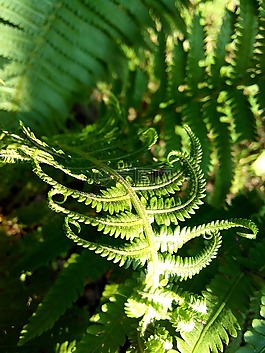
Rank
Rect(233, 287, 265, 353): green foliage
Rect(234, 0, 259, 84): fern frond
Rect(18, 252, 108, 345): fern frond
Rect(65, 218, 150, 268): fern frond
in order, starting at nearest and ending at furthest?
Rect(65, 218, 150, 268): fern frond, Rect(233, 287, 265, 353): green foliage, Rect(18, 252, 108, 345): fern frond, Rect(234, 0, 259, 84): fern frond

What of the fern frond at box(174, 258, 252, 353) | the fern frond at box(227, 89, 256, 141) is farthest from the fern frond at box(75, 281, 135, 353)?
the fern frond at box(227, 89, 256, 141)

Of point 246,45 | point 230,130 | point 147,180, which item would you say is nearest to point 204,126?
point 230,130

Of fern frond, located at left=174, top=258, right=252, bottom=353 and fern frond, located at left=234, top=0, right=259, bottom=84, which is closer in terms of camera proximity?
fern frond, located at left=174, top=258, right=252, bottom=353

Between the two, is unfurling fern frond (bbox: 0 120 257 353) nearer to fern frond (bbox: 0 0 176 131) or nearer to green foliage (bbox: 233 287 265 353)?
green foliage (bbox: 233 287 265 353)

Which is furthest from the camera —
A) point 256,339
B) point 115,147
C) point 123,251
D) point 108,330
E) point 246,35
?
point 246,35

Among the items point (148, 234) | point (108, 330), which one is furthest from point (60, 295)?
point (148, 234)

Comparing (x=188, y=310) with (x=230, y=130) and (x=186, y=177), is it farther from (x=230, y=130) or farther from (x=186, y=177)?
(x=230, y=130)

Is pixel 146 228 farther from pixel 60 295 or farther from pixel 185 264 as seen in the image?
pixel 60 295

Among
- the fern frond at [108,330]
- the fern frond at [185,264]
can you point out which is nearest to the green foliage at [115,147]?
the fern frond at [108,330]

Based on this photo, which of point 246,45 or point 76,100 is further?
point 76,100
